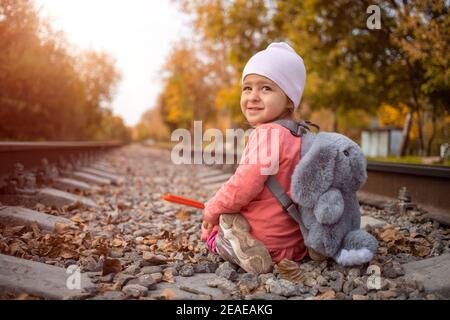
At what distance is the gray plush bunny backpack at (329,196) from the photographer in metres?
2.22

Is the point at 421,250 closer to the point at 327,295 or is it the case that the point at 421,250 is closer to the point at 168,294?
the point at 327,295

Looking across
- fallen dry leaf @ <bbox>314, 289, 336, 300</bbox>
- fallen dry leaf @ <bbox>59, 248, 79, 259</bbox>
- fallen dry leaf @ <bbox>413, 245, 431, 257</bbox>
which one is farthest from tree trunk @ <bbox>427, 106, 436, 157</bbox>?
fallen dry leaf @ <bbox>59, 248, 79, 259</bbox>

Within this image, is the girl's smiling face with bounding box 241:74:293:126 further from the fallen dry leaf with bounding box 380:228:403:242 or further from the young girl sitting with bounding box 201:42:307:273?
the fallen dry leaf with bounding box 380:228:403:242

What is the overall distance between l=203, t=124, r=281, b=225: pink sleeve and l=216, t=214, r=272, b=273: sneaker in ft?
0.34

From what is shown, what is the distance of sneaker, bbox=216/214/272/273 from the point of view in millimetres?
2447

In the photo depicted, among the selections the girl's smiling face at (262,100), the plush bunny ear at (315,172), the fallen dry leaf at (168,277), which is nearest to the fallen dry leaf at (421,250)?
the plush bunny ear at (315,172)

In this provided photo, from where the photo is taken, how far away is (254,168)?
235 cm

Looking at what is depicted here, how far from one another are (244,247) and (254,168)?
0.50m

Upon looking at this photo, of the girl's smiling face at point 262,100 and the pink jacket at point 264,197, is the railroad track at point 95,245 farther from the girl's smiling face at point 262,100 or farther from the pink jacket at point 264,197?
the girl's smiling face at point 262,100

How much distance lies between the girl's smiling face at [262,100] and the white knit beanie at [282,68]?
0.04 m

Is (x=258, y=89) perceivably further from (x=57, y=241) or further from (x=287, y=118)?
(x=57, y=241)

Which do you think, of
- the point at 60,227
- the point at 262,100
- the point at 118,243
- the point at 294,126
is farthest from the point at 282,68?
the point at 60,227

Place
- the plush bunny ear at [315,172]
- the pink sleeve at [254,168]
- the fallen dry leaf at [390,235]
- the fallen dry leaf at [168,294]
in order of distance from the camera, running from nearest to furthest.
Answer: the fallen dry leaf at [168,294] < the plush bunny ear at [315,172] < the pink sleeve at [254,168] < the fallen dry leaf at [390,235]

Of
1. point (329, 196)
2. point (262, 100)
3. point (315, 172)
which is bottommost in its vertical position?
point (329, 196)
